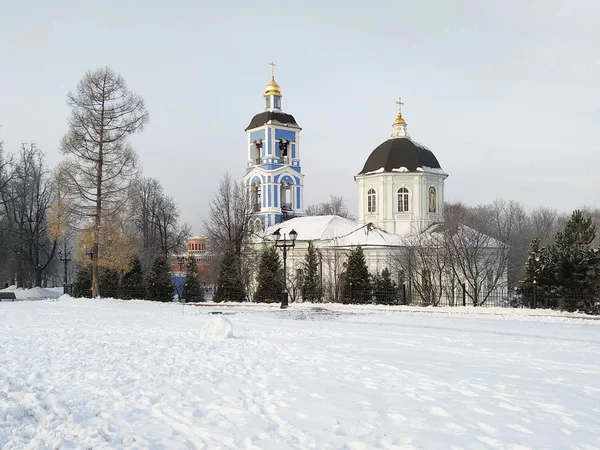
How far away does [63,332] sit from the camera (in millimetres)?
12953

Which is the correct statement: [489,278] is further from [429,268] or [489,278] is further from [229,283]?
[229,283]

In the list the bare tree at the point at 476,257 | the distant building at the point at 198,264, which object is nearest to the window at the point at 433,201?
the bare tree at the point at 476,257

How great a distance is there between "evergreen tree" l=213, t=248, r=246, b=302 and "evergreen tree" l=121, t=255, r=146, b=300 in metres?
4.80

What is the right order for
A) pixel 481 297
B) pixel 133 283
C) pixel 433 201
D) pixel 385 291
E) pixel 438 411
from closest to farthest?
pixel 438 411 < pixel 385 291 < pixel 481 297 < pixel 133 283 < pixel 433 201

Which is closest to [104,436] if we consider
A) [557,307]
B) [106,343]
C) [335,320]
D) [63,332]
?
[106,343]

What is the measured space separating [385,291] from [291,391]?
70.3 ft

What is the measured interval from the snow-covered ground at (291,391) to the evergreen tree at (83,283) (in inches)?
907

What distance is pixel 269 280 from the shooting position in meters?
30.3

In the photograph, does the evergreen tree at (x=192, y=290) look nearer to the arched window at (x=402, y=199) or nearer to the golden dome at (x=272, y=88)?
the arched window at (x=402, y=199)

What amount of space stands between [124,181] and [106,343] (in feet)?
68.9

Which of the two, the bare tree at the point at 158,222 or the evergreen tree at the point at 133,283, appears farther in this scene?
the bare tree at the point at 158,222

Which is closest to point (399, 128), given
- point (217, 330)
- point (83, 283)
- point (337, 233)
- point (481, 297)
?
point (337, 233)

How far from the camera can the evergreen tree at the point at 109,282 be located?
34.7 metres

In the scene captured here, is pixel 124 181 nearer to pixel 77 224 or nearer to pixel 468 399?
pixel 77 224
